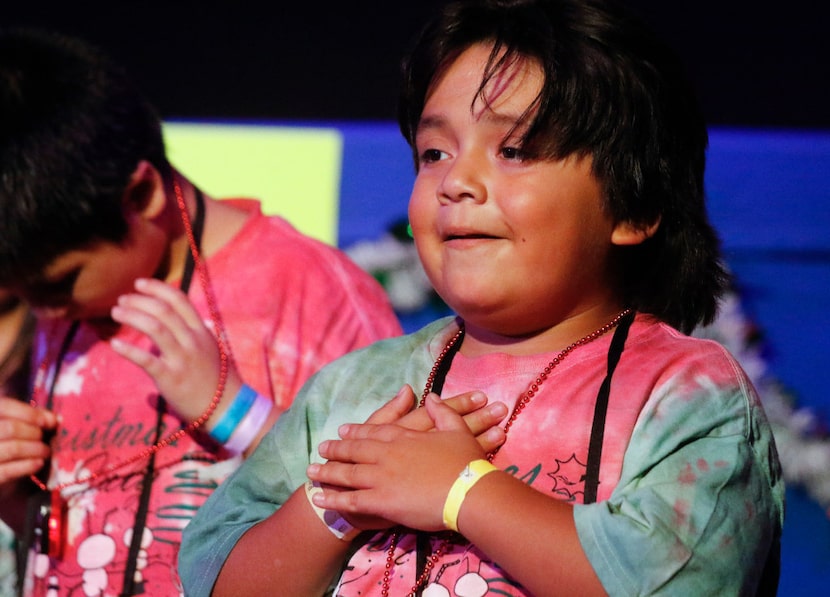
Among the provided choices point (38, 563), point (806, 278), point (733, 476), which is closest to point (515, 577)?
point (733, 476)

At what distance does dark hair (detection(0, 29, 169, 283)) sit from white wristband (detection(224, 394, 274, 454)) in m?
0.29

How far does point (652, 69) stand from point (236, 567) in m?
0.66

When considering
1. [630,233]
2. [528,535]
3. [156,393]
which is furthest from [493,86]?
[156,393]

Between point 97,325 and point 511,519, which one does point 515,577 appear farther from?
point 97,325

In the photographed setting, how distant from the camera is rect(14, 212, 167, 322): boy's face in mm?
1490

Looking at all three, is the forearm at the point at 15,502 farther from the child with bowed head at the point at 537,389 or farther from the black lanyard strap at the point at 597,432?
the black lanyard strap at the point at 597,432

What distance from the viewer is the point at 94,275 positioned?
4.95ft

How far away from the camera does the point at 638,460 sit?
1.02 meters

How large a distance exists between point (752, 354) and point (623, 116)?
1230 millimetres

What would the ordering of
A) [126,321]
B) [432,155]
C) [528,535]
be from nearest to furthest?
[528,535]
[432,155]
[126,321]

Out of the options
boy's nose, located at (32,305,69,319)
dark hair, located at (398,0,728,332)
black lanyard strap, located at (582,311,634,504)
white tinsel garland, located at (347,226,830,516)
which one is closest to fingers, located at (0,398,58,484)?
boy's nose, located at (32,305,69,319)

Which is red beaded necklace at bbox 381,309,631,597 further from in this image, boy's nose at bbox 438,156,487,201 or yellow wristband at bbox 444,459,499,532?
boy's nose at bbox 438,156,487,201

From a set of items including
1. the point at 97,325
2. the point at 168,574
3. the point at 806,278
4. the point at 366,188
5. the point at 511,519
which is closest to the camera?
the point at 511,519

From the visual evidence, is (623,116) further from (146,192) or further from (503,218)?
(146,192)
